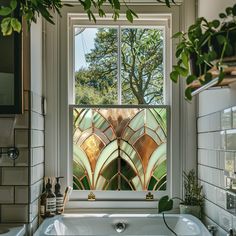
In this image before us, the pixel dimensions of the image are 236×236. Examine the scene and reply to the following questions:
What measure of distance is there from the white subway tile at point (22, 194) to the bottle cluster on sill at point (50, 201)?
216 mm

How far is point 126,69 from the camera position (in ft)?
8.63

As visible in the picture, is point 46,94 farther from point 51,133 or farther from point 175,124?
point 175,124

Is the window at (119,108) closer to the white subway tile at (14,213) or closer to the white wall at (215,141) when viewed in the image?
the white wall at (215,141)

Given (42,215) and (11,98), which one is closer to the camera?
(11,98)

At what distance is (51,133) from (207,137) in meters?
0.94

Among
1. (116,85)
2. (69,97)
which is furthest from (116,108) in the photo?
(69,97)

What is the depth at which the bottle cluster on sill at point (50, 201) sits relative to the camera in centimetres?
224

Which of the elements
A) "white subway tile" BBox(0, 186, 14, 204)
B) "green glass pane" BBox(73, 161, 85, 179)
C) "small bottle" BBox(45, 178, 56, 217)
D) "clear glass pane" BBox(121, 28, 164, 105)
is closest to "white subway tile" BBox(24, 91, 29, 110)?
"white subway tile" BBox(0, 186, 14, 204)

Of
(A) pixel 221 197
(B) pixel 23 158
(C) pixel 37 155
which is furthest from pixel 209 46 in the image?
(C) pixel 37 155

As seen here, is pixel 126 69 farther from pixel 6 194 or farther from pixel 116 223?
pixel 6 194

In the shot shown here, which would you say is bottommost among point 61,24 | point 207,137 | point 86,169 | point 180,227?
point 180,227

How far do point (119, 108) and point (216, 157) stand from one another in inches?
30.7

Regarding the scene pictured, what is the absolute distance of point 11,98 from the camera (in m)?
2.01

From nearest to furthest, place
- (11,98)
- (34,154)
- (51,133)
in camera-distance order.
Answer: (11,98) < (34,154) < (51,133)
